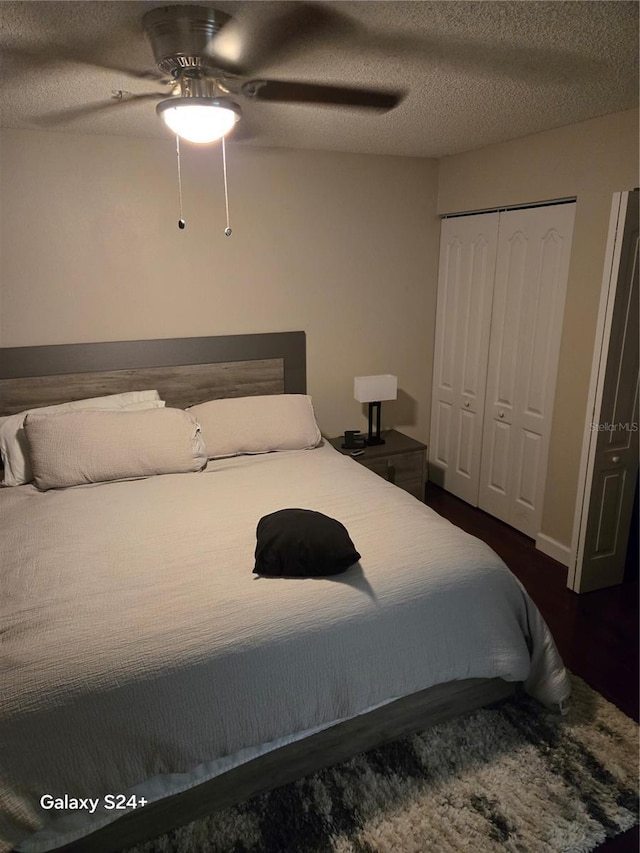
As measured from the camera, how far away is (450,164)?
3.65 meters

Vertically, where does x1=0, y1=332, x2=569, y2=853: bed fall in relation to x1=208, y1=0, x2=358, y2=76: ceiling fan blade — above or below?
below

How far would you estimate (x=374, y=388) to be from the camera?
3.54 meters

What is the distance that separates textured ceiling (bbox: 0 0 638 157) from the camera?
1.49 meters

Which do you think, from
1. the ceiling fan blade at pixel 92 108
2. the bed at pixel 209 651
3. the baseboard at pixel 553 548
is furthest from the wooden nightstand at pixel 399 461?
the ceiling fan blade at pixel 92 108

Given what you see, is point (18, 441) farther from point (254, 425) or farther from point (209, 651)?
point (209, 651)

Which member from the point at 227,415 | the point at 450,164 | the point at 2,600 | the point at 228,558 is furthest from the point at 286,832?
the point at 450,164

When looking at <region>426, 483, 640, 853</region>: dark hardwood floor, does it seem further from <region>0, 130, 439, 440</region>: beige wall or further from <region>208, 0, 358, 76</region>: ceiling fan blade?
<region>208, 0, 358, 76</region>: ceiling fan blade

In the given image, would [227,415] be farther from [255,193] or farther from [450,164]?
[450,164]

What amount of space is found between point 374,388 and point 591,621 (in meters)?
1.73

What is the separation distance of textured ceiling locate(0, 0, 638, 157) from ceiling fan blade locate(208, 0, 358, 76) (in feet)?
0.05

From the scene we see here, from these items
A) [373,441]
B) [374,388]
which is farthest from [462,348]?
[373,441]

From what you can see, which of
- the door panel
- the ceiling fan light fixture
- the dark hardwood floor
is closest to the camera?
the ceiling fan light fixture

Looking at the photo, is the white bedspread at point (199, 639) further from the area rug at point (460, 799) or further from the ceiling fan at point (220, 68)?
the ceiling fan at point (220, 68)

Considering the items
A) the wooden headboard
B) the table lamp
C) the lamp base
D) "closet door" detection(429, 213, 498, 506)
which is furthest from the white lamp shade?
"closet door" detection(429, 213, 498, 506)
